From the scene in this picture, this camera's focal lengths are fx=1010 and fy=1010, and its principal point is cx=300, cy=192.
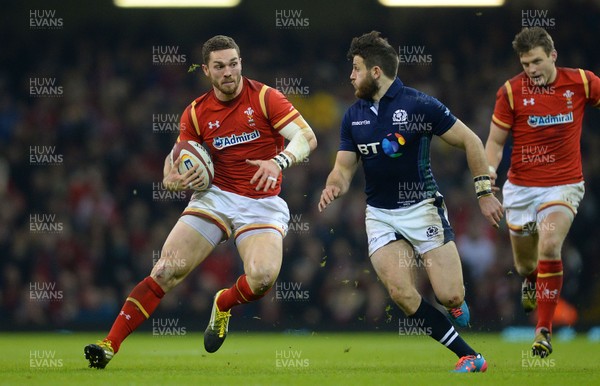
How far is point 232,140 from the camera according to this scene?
8.26 metres

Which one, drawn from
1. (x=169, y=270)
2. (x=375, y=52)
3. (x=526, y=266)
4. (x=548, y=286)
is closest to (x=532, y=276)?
(x=526, y=266)

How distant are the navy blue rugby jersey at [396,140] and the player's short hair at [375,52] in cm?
17

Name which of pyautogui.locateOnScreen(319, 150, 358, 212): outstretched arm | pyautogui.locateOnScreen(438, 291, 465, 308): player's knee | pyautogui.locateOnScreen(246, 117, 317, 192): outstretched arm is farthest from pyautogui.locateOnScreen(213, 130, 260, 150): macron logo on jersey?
pyautogui.locateOnScreen(438, 291, 465, 308): player's knee

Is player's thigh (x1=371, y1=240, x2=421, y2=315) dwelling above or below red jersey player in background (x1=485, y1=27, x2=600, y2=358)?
below

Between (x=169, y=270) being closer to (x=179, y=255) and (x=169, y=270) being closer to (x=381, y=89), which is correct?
(x=179, y=255)

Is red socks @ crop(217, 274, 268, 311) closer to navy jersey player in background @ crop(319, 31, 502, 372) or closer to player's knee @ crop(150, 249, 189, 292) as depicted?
player's knee @ crop(150, 249, 189, 292)

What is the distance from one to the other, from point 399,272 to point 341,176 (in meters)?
0.87

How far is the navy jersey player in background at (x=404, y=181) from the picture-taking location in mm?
7527

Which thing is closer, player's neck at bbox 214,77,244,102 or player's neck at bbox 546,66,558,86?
player's neck at bbox 214,77,244,102

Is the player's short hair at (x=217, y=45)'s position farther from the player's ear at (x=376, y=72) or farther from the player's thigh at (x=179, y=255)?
the player's thigh at (x=179, y=255)

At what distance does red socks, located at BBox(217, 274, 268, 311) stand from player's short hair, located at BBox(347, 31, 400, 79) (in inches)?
77.8

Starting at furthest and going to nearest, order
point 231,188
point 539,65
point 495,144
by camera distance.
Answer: point 495,144 < point 539,65 < point 231,188

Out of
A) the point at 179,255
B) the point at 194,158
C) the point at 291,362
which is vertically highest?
the point at 194,158

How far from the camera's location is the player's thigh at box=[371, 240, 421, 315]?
7.48 metres
